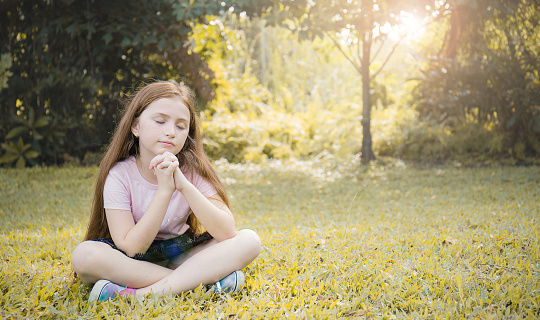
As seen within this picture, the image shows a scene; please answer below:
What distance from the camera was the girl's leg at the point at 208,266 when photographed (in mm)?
2125

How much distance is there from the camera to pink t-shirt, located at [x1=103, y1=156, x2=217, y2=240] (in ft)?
7.15

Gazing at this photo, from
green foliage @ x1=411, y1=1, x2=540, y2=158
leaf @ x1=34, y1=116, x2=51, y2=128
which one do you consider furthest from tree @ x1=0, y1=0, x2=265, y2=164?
green foliage @ x1=411, y1=1, x2=540, y2=158

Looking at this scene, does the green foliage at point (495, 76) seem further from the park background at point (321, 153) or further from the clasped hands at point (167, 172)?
the clasped hands at point (167, 172)

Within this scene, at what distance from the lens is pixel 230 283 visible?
2.18 metres

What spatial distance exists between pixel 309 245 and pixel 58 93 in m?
5.21

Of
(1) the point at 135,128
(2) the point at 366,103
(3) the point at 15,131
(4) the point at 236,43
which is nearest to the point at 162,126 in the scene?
(1) the point at 135,128

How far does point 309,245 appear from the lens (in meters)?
2.91

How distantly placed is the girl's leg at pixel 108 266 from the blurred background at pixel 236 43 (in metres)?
3.90

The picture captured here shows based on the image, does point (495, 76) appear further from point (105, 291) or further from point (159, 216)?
point (105, 291)

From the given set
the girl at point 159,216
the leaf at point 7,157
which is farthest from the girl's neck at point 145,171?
the leaf at point 7,157

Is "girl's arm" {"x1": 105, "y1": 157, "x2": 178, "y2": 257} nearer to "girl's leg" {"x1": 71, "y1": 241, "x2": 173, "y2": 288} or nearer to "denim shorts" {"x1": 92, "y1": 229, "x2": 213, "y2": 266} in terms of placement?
"girl's leg" {"x1": 71, "y1": 241, "x2": 173, "y2": 288}

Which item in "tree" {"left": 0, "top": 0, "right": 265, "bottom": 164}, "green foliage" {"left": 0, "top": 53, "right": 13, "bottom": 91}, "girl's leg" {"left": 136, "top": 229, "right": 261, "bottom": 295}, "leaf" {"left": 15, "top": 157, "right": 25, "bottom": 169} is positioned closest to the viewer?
"girl's leg" {"left": 136, "top": 229, "right": 261, "bottom": 295}

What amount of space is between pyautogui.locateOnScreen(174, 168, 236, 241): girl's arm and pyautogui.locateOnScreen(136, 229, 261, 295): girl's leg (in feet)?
0.17

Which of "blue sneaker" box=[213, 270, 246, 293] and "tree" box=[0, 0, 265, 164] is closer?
"blue sneaker" box=[213, 270, 246, 293]
